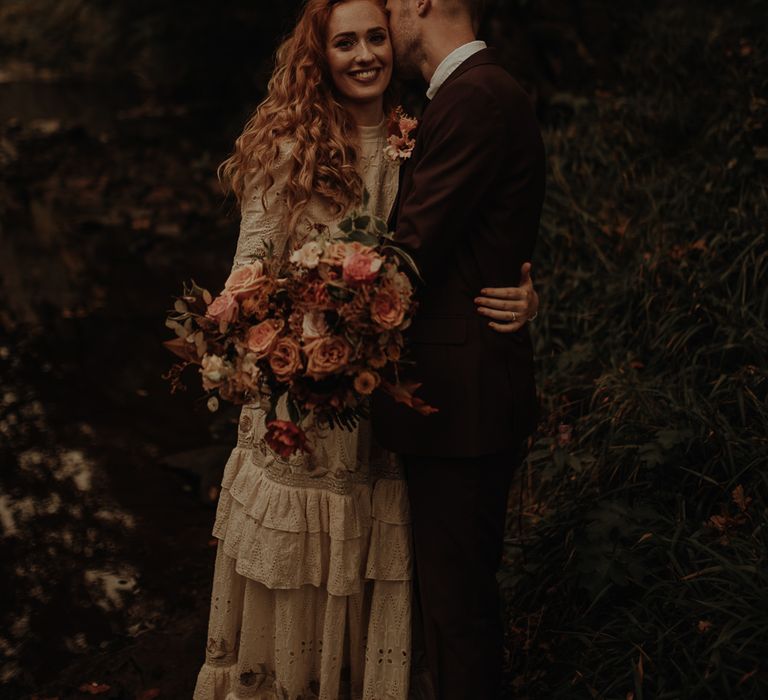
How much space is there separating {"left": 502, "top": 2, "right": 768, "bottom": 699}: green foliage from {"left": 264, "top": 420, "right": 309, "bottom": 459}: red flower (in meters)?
1.42

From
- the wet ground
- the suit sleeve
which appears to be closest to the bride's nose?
the suit sleeve

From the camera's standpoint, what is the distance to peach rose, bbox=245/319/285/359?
7.17 ft

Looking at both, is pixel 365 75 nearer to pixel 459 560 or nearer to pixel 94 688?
pixel 459 560

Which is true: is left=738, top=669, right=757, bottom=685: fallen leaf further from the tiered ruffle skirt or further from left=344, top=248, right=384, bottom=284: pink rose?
left=344, top=248, right=384, bottom=284: pink rose

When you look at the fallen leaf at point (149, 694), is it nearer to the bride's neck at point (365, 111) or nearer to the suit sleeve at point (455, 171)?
the suit sleeve at point (455, 171)

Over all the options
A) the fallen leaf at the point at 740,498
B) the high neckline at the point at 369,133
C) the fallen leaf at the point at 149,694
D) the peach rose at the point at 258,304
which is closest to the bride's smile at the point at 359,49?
the high neckline at the point at 369,133

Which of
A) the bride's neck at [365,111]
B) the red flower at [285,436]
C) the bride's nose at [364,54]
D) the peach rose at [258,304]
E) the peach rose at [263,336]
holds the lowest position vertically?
the red flower at [285,436]

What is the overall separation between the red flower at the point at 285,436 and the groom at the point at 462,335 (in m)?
0.43

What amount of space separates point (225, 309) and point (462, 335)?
2.22ft

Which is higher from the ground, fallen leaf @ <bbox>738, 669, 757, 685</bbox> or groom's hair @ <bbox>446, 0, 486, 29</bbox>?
groom's hair @ <bbox>446, 0, 486, 29</bbox>

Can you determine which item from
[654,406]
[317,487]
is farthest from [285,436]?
[654,406]

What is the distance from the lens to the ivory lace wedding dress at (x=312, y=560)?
2.76 metres

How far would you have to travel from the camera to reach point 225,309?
2.24 m

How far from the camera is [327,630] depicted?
2828 mm
